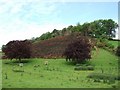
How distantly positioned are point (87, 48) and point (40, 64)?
24.5 feet

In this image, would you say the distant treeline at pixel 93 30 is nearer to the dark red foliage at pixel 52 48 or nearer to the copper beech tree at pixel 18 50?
the dark red foliage at pixel 52 48

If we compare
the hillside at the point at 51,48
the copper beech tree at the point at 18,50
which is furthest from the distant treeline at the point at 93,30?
the copper beech tree at the point at 18,50

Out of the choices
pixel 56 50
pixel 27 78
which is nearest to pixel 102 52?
pixel 56 50

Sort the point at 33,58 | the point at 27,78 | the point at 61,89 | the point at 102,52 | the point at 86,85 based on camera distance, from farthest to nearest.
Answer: the point at 102,52, the point at 33,58, the point at 27,78, the point at 86,85, the point at 61,89

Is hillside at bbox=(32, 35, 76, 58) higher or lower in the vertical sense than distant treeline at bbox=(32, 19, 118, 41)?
lower

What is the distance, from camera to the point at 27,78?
104 feet

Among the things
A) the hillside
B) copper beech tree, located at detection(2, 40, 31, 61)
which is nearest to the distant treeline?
the hillside

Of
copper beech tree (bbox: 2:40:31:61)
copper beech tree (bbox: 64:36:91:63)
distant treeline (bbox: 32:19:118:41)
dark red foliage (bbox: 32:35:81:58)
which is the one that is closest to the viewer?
copper beech tree (bbox: 64:36:91:63)

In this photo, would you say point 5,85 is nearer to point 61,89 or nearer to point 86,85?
point 61,89

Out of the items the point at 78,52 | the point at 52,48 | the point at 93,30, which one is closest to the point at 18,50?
the point at 78,52

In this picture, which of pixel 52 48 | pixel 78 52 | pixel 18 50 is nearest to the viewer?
pixel 78 52

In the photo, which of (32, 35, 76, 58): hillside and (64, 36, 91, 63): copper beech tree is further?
(32, 35, 76, 58): hillside

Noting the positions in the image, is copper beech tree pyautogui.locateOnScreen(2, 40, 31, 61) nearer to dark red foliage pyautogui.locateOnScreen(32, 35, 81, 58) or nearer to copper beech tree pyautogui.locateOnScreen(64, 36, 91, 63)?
dark red foliage pyautogui.locateOnScreen(32, 35, 81, 58)

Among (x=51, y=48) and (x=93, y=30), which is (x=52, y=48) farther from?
(x=93, y=30)
